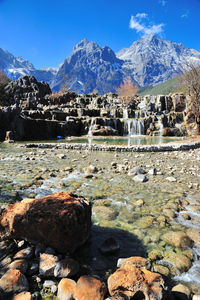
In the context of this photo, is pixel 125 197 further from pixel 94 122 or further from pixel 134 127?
pixel 134 127

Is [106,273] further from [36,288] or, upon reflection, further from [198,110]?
[198,110]

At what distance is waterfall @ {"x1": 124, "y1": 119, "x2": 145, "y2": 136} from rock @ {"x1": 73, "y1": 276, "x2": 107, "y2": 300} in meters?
36.8

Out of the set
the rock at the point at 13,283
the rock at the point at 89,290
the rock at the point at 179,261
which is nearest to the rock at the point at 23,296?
the rock at the point at 13,283

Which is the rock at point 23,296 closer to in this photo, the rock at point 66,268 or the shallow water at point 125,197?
the rock at point 66,268

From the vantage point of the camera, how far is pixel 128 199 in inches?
173

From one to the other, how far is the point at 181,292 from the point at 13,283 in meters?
1.77

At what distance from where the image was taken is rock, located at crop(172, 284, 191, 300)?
1812 millimetres

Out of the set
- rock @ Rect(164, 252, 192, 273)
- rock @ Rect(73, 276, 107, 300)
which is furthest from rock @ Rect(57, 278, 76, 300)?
rock @ Rect(164, 252, 192, 273)

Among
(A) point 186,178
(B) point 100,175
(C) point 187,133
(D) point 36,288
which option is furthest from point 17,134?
(C) point 187,133

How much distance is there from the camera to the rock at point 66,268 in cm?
197

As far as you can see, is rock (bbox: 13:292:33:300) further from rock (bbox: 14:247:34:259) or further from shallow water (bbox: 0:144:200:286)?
shallow water (bbox: 0:144:200:286)

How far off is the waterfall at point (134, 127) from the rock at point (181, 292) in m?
36.5

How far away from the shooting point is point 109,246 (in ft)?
8.41

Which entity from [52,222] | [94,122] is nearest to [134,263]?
[52,222]
